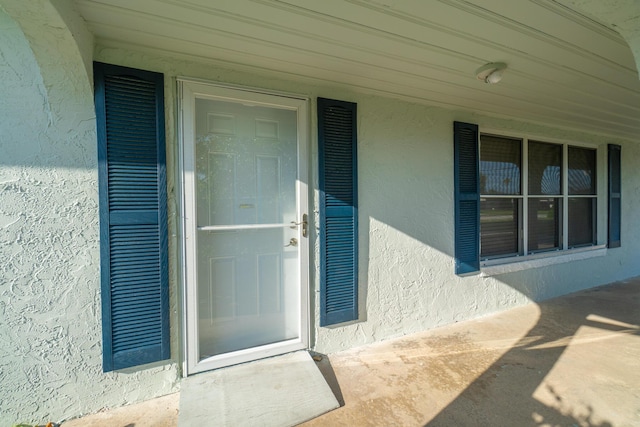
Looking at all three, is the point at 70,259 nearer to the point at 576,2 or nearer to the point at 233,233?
the point at 233,233

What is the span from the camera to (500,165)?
3.46 metres

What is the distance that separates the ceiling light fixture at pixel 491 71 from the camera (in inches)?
82.0

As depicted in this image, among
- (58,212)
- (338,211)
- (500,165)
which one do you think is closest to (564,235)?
(500,165)

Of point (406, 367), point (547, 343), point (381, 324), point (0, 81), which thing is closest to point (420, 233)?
point (381, 324)

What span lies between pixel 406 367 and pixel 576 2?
2353 mm

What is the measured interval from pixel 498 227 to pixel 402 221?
1537 mm

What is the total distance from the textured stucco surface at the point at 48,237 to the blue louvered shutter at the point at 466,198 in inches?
120

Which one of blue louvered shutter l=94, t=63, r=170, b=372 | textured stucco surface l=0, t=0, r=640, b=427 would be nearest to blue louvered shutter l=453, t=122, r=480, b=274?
textured stucco surface l=0, t=0, r=640, b=427

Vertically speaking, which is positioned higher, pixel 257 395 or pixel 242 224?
pixel 242 224

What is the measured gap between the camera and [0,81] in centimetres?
158

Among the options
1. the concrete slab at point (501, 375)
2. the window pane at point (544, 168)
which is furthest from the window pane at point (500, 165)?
the concrete slab at point (501, 375)

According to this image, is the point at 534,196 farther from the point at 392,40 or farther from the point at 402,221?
the point at 392,40

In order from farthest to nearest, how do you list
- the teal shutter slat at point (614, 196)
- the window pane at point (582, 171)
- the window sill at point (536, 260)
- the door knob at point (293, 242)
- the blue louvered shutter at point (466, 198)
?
the teal shutter slat at point (614, 196) → the window pane at point (582, 171) → the window sill at point (536, 260) → the blue louvered shutter at point (466, 198) → the door knob at point (293, 242)

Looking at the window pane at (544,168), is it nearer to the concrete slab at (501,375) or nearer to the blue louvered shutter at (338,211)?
the concrete slab at (501,375)
